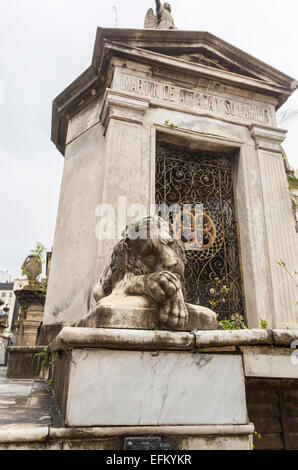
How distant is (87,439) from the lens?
5.39 ft

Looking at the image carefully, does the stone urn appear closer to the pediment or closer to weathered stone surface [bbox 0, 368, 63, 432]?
the pediment

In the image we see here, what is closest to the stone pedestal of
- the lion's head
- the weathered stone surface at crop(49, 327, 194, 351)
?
the weathered stone surface at crop(49, 327, 194, 351)

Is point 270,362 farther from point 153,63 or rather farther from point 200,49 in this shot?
point 200,49

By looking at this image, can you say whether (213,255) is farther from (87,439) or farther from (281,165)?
(87,439)

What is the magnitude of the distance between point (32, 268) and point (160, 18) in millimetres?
8192

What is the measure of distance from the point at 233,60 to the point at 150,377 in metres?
7.28

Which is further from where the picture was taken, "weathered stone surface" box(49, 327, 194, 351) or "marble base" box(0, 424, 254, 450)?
"weathered stone surface" box(49, 327, 194, 351)

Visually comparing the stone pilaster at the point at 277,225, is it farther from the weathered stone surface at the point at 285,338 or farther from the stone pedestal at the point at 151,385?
the stone pedestal at the point at 151,385

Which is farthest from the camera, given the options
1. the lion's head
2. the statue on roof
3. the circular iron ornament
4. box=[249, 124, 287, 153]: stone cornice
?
the statue on roof

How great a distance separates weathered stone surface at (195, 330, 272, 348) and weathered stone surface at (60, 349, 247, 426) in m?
0.08

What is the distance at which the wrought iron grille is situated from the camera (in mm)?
5957

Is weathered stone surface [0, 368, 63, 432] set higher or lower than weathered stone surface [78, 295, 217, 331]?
lower

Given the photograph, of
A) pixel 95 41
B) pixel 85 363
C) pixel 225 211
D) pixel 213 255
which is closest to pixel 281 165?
pixel 225 211

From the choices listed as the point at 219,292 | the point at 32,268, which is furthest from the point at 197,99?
the point at 32,268
